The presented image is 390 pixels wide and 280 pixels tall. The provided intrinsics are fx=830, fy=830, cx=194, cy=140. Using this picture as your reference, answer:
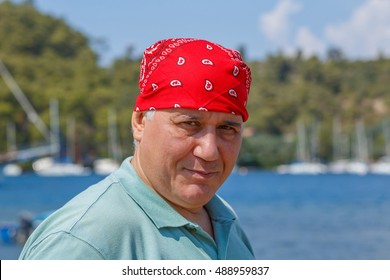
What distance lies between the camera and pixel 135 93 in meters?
85.3

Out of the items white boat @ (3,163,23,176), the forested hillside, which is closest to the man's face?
the forested hillside

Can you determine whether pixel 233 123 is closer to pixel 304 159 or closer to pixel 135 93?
pixel 135 93

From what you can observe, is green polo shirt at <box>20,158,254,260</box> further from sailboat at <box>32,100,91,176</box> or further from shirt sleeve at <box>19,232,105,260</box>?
sailboat at <box>32,100,91,176</box>

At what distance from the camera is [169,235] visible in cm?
182

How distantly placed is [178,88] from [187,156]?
0.15 m

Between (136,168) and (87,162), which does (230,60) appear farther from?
(87,162)

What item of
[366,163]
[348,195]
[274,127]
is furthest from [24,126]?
[348,195]

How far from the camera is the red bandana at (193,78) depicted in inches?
70.4

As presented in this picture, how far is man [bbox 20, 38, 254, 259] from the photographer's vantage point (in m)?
1.74

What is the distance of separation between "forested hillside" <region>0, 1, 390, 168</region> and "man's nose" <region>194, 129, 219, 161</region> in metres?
72.3

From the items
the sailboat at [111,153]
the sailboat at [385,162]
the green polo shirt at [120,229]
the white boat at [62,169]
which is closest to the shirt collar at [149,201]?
the green polo shirt at [120,229]

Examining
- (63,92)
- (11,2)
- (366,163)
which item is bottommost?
(366,163)

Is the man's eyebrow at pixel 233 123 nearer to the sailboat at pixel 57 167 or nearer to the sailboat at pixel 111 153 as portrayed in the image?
the sailboat at pixel 57 167

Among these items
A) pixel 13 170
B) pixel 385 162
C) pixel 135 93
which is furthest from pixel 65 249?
pixel 13 170
